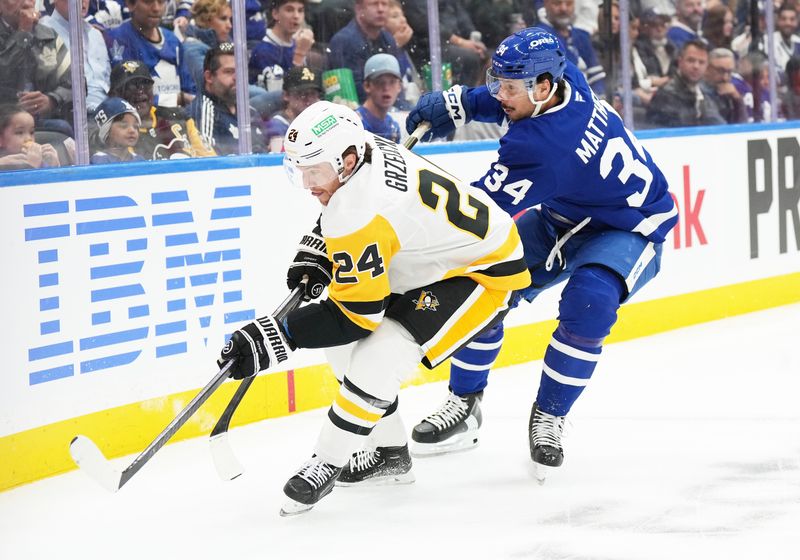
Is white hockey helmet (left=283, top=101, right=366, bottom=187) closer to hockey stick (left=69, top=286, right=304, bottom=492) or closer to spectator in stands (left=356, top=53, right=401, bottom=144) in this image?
hockey stick (left=69, top=286, right=304, bottom=492)

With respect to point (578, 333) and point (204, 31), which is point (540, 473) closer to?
point (578, 333)

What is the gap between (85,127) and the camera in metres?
3.64

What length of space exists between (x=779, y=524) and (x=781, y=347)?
227 cm

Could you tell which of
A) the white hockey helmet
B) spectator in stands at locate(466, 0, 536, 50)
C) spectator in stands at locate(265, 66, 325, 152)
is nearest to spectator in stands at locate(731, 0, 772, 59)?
spectator in stands at locate(466, 0, 536, 50)

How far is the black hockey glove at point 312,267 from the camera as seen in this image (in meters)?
2.99

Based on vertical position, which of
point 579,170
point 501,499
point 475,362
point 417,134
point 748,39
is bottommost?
point 501,499

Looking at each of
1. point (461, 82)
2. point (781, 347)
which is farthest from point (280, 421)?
point (781, 347)

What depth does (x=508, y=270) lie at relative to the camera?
2.93m

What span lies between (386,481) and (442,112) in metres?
1.09

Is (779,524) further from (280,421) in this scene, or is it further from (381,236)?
(280,421)

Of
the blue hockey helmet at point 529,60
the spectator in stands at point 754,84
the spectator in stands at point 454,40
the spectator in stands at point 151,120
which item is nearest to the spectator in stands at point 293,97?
the spectator in stands at point 151,120

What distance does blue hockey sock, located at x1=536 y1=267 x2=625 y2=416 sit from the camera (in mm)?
3129

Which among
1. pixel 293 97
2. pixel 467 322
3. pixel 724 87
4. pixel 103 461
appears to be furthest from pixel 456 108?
pixel 724 87

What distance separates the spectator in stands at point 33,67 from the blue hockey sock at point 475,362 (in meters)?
1.34
